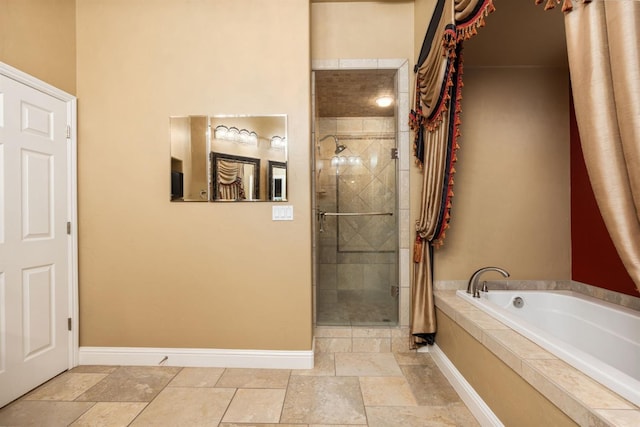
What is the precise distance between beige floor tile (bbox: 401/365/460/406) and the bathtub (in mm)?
557

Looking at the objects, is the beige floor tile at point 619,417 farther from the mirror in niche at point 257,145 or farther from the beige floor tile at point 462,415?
the mirror in niche at point 257,145

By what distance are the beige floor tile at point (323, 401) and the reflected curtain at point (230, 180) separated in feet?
4.53

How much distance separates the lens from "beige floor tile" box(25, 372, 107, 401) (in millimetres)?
1876

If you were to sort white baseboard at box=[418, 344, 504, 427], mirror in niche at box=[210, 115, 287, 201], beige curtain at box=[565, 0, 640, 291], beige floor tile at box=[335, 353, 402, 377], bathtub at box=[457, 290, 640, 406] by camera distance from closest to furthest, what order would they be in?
beige curtain at box=[565, 0, 640, 291], bathtub at box=[457, 290, 640, 406], white baseboard at box=[418, 344, 504, 427], beige floor tile at box=[335, 353, 402, 377], mirror in niche at box=[210, 115, 287, 201]

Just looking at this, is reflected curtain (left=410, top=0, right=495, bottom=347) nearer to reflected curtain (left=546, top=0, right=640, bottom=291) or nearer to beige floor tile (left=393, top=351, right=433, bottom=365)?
beige floor tile (left=393, top=351, right=433, bottom=365)

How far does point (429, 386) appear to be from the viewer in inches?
76.8

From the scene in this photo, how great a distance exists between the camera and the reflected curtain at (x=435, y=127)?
Result: 1.58m

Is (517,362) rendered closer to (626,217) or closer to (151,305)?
(626,217)

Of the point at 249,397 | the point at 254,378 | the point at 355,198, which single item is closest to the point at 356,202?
the point at 355,198

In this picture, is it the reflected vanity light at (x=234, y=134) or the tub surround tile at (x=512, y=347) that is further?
the reflected vanity light at (x=234, y=134)

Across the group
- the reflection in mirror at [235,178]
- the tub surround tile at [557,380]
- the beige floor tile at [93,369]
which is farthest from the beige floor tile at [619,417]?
the beige floor tile at [93,369]

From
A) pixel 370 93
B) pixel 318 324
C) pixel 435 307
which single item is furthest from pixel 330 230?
pixel 370 93

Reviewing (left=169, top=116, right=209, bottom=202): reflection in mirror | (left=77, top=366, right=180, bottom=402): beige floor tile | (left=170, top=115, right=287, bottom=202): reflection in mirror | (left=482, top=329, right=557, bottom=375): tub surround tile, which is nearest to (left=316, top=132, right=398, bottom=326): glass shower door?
(left=170, top=115, right=287, bottom=202): reflection in mirror

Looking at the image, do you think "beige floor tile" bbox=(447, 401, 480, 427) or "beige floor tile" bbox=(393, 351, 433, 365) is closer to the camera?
"beige floor tile" bbox=(447, 401, 480, 427)
